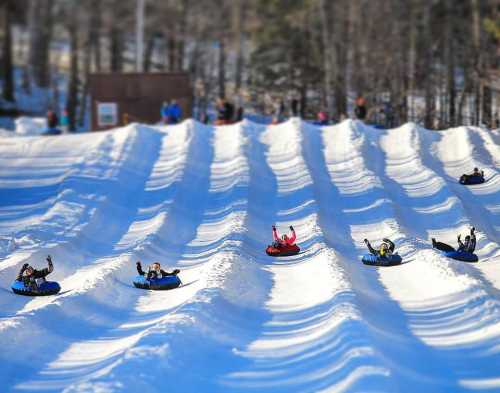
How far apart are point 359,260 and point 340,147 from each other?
1287 centimetres

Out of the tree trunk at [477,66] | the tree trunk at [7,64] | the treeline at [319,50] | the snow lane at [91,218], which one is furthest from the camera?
the tree trunk at [7,64]

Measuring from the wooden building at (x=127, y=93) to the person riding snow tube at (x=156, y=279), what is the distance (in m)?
22.2

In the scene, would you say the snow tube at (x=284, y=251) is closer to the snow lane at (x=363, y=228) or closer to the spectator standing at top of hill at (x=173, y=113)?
the snow lane at (x=363, y=228)

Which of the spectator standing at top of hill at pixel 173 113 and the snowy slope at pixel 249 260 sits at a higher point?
the spectator standing at top of hill at pixel 173 113

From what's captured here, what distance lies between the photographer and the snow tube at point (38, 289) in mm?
17609

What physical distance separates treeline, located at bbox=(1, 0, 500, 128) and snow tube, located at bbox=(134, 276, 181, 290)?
2364cm

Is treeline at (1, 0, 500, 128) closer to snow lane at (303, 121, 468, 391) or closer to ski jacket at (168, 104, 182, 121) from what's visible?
ski jacket at (168, 104, 182, 121)

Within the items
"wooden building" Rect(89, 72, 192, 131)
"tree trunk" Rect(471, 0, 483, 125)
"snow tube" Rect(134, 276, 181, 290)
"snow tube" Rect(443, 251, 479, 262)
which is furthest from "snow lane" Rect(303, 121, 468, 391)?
"tree trunk" Rect(471, 0, 483, 125)

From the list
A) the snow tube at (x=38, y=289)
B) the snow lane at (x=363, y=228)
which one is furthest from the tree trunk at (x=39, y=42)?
the snow tube at (x=38, y=289)

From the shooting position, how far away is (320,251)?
67.9ft

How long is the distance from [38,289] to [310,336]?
5.75 metres

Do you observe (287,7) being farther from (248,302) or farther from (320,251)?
(248,302)

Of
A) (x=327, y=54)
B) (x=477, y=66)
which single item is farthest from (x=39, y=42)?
(x=477, y=66)

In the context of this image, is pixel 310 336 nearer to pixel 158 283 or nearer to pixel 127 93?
pixel 158 283
